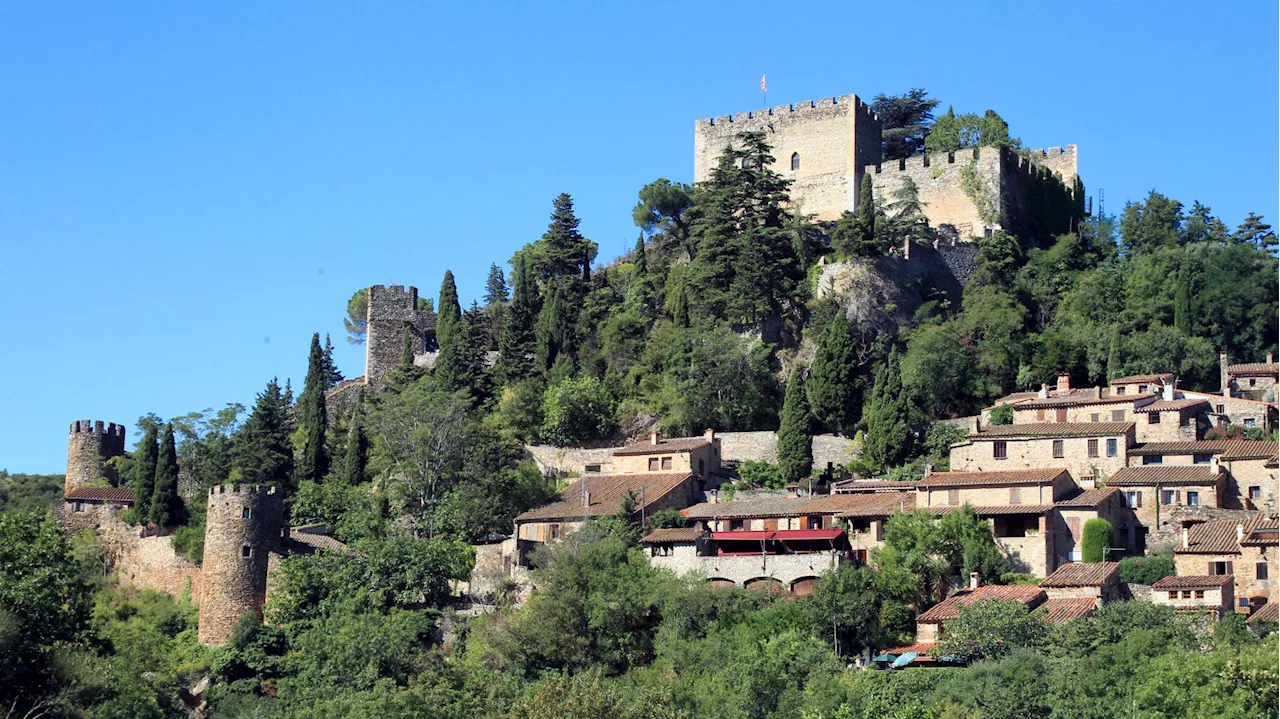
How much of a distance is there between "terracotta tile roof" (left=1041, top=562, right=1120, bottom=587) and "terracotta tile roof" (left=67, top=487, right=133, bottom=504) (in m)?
37.7

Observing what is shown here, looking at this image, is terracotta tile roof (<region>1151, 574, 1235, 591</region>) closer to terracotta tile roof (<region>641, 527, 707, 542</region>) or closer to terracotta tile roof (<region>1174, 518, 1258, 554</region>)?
terracotta tile roof (<region>1174, 518, 1258, 554</region>)

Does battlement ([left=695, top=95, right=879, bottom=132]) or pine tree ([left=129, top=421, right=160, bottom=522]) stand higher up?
battlement ([left=695, top=95, right=879, bottom=132])

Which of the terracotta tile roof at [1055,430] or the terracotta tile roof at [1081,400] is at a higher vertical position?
the terracotta tile roof at [1081,400]

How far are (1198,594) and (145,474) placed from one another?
135 feet

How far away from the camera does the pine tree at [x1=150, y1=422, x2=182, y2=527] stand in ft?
230

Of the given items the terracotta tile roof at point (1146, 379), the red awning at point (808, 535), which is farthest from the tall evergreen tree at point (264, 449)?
the terracotta tile roof at point (1146, 379)

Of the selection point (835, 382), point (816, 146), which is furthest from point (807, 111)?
point (835, 382)

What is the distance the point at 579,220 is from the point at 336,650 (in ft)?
123

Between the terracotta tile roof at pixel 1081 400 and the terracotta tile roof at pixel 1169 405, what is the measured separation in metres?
0.46

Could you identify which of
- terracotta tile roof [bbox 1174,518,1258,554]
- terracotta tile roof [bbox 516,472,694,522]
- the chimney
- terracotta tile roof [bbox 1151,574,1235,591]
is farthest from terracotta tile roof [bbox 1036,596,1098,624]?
the chimney

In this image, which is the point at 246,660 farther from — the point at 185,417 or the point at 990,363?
the point at 990,363

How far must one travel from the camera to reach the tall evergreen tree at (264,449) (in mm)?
73500

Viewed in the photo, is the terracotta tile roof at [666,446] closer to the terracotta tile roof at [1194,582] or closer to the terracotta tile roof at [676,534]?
the terracotta tile roof at [676,534]

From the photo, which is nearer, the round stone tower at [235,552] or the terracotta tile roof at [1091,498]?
the terracotta tile roof at [1091,498]
